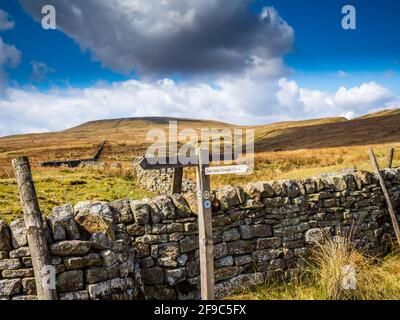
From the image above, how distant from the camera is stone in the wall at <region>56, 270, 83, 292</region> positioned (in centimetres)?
523

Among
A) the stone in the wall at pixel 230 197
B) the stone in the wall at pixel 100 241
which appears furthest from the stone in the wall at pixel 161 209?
the stone in the wall at pixel 100 241

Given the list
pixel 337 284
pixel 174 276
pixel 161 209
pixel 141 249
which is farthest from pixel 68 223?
pixel 337 284

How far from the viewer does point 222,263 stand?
7.16 meters

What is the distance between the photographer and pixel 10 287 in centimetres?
519

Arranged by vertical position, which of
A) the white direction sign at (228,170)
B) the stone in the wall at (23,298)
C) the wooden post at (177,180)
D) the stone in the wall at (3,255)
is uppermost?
the white direction sign at (228,170)

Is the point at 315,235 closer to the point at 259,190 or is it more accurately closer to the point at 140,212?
the point at 259,190

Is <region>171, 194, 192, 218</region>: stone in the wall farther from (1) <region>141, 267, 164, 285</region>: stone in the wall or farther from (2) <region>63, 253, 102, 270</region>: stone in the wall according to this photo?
(2) <region>63, 253, 102, 270</region>: stone in the wall

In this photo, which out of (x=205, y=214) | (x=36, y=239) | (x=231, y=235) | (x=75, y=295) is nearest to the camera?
(x=36, y=239)

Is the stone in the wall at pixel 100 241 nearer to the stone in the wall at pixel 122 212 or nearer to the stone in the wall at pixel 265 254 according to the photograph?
the stone in the wall at pixel 122 212

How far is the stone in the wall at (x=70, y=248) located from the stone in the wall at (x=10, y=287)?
0.61 meters

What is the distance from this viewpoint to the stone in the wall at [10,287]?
5.16 metres

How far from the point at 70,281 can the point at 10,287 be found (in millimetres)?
751
